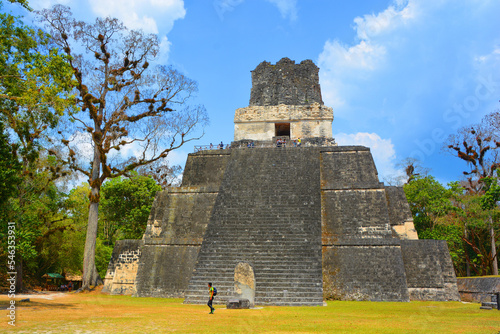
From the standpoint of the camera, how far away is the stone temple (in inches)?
420

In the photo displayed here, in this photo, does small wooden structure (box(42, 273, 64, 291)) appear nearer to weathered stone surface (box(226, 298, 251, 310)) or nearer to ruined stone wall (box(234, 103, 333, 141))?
ruined stone wall (box(234, 103, 333, 141))

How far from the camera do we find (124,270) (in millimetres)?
14008

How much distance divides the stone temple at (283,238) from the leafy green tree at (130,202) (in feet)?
21.2

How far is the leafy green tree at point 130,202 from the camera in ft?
71.5

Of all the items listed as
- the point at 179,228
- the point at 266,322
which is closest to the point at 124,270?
the point at 179,228

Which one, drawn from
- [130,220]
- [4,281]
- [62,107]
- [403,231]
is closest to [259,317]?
[62,107]

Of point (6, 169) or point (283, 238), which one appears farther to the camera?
point (283, 238)

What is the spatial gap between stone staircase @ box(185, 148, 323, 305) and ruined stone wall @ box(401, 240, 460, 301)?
2.93 metres

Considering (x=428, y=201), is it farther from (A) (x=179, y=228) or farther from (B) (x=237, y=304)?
(B) (x=237, y=304)

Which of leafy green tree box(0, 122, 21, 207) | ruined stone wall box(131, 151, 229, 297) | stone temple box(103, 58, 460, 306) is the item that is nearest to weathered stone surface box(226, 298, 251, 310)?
stone temple box(103, 58, 460, 306)

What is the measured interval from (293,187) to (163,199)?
16.5ft

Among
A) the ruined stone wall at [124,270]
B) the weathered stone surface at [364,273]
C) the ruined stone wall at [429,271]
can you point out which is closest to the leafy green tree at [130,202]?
the ruined stone wall at [124,270]

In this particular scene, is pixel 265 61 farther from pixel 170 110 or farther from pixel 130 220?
pixel 130 220

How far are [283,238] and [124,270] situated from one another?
19.5 ft
